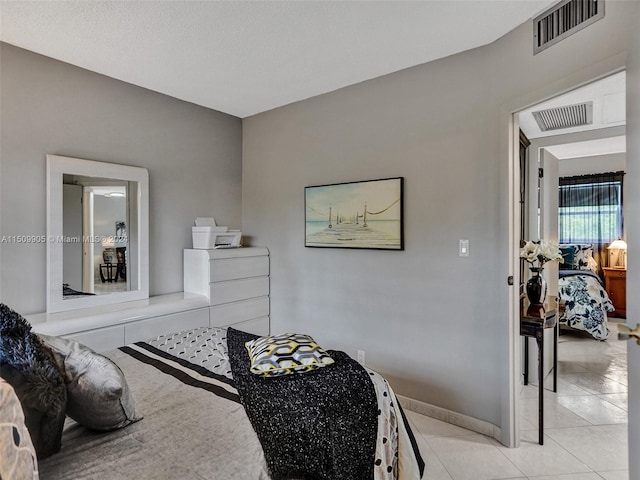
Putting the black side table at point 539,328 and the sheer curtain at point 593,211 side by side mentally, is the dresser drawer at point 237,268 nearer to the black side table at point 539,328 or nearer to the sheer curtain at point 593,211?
the black side table at point 539,328

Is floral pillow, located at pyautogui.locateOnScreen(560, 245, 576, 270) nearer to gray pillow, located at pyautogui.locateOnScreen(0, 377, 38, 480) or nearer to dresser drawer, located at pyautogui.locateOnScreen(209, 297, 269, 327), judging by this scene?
dresser drawer, located at pyautogui.locateOnScreen(209, 297, 269, 327)

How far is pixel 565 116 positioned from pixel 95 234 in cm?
369

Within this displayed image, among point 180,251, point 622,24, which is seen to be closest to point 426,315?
point 622,24

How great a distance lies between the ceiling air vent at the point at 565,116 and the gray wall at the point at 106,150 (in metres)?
2.74

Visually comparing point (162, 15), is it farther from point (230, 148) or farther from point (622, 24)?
point (622, 24)

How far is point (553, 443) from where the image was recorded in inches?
86.8

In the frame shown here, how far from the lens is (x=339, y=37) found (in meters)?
2.16

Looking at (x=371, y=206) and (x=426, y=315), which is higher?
(x=371, y=206)

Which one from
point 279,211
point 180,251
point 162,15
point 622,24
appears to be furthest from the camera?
point 279,211

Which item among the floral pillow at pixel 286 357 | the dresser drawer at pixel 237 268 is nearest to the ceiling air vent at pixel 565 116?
the floral pillow at pixel 286 357

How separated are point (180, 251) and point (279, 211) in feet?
3.16

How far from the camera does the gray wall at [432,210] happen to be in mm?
2139

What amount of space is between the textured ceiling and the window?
16.2 feet

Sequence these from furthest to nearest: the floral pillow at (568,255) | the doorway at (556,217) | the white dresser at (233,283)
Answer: the floral pillow at (568,255), the white dresser at (233,283), the doorway at (556,217)
